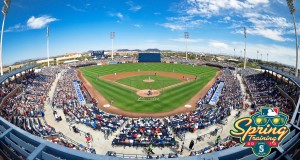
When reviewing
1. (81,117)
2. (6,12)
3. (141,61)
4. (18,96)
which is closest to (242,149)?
(81,117)

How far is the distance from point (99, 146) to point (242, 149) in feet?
53.0

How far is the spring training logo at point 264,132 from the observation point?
8.30m

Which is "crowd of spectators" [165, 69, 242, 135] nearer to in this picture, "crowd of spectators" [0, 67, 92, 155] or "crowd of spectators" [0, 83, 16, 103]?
"crowd of spectators" [0, 67, 92, 155]

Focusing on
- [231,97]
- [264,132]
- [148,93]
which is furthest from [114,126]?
[231,97]

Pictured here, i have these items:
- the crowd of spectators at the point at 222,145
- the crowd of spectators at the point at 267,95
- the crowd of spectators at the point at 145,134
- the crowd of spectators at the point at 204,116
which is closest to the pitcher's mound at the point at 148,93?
the crowd of spectators at the point at 204,116

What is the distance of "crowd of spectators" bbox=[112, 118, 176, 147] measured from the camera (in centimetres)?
2156

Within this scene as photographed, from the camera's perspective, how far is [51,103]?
35.7 metres

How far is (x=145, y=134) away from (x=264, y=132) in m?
16.1

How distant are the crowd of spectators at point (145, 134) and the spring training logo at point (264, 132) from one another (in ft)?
45.2

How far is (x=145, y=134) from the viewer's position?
23391 mm

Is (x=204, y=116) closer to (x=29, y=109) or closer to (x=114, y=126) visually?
(x=114, y=126)

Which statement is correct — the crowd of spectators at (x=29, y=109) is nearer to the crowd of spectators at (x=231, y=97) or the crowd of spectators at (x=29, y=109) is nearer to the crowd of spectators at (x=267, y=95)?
the crowd of spectators at (x=231, y=97)

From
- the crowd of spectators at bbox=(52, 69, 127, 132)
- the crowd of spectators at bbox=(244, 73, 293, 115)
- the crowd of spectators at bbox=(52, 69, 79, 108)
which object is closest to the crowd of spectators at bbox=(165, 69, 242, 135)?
the crowd of spectators at bbox=(244, 73, 293, 115)

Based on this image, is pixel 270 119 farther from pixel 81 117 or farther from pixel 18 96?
pixel 18 96
